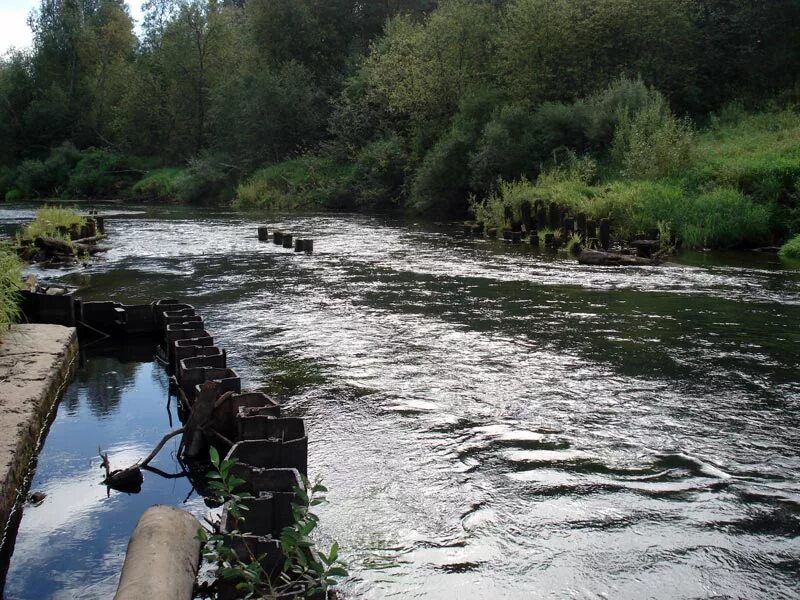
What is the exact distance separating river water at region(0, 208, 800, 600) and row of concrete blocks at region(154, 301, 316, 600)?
0.51m

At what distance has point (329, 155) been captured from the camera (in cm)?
4862

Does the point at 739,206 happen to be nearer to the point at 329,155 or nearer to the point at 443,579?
the point at 443,579

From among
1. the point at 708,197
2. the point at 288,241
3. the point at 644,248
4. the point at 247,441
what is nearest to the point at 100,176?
the point at 288,241

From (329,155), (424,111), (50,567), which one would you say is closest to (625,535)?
(50,567)

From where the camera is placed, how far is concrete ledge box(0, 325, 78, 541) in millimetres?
6105

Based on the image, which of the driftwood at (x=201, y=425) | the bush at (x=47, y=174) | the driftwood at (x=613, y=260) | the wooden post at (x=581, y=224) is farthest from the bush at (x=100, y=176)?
the driftwood at (x=201, y=425)

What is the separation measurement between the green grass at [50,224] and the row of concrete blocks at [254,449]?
13393mm

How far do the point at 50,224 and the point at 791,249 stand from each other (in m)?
19.0

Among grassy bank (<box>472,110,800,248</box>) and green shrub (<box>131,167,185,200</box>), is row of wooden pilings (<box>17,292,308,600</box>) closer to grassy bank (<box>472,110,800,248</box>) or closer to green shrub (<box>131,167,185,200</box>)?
grassy bank (<box>472,110,800,248</box>)

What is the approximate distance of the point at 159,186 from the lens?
56938mm

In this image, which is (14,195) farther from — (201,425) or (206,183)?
(201,425)

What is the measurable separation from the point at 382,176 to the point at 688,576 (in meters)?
38.2

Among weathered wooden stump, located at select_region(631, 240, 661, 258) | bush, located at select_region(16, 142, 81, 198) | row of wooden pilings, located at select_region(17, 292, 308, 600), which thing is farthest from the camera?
bush, located at select_region(16, 142, 81, 198)

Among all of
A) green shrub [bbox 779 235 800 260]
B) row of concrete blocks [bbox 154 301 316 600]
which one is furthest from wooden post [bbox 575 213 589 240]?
row of concrete blocks [bbox 154 301 316 600]
